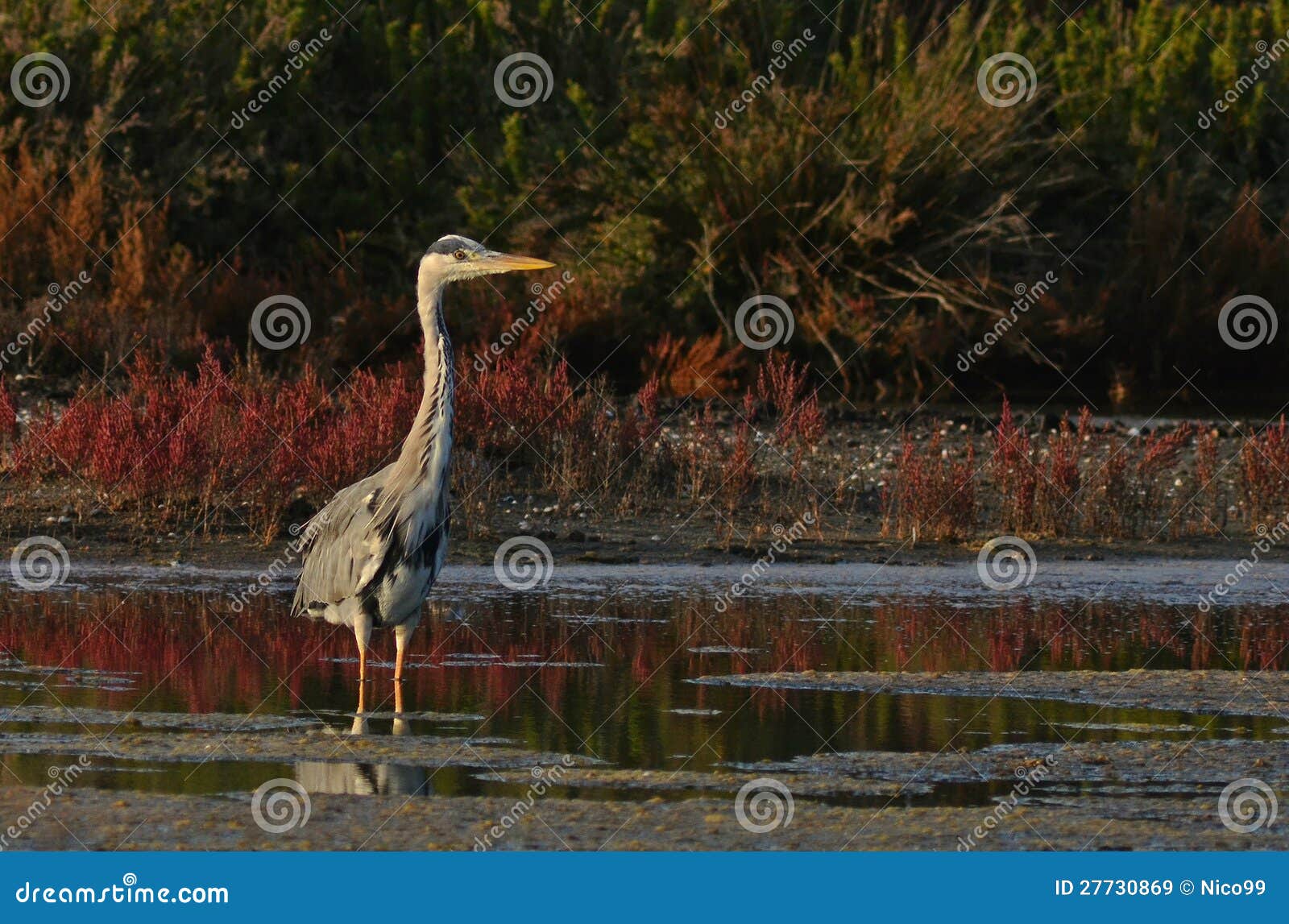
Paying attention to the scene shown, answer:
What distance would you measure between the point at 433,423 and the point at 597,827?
334 centimetres

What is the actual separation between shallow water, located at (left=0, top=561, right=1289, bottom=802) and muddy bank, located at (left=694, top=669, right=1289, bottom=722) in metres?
0.16

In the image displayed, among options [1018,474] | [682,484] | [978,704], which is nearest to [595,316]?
[682,484]

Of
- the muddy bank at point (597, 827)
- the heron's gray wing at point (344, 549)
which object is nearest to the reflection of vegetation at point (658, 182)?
the heron's gray wing at point (344, 549)

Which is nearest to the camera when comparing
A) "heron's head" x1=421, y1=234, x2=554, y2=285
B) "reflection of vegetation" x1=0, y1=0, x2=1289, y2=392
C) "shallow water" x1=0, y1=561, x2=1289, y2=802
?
"shallow water" x1=0, y1=561, x2=1289, y2=802

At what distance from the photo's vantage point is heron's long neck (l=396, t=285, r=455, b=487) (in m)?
9.38

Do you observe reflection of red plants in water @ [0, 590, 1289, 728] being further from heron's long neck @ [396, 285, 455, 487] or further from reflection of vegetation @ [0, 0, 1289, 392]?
reflection of vegetation @ [0, 0, 1289, 392]

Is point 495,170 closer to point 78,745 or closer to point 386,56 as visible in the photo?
point 386,56

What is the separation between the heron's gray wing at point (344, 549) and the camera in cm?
921

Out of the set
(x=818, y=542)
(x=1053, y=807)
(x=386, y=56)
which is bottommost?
(x=1053, y=807)

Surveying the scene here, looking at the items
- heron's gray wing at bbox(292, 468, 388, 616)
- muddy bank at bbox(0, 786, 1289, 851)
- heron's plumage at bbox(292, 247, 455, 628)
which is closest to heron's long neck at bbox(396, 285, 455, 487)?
heron's plumage at bbox(292, 247, 455, 628)

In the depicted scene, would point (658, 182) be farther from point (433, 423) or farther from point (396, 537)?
point (396, 537)

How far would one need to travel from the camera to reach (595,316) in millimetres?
22359

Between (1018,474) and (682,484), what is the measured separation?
8.17 feet

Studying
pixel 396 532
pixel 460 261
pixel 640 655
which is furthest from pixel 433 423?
pixel 640 655
